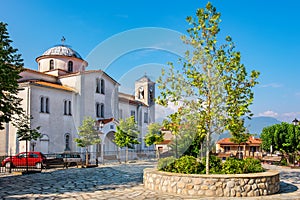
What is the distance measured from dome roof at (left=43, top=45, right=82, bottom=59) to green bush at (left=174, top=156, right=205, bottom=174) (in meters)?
27.0

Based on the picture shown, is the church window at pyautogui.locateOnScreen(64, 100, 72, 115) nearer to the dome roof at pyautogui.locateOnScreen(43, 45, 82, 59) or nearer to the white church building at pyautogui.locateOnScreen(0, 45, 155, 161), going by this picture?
the white church building at pyautogui.locateOnScreen(0, 45, 155, 161)

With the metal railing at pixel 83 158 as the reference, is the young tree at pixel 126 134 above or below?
above

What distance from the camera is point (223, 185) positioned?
10.6 meters

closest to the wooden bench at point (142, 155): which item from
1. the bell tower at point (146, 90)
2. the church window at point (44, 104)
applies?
the bell tower at point (146, 90)

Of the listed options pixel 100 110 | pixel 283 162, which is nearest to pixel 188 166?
pixel 283 162

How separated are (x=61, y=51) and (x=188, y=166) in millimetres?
28260

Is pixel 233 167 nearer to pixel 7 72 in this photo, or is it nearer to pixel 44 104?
pixel 7 72

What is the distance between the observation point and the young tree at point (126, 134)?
1147 inches

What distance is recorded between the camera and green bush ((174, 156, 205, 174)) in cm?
1211

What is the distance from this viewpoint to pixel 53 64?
3584 centimetres

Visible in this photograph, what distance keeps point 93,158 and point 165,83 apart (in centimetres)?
2067

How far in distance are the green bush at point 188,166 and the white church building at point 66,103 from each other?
10.9 metres

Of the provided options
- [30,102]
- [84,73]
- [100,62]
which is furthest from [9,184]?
[84,73]

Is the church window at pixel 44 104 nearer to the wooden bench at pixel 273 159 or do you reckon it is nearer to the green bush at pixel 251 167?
the wooden bench at pixel 273 159
